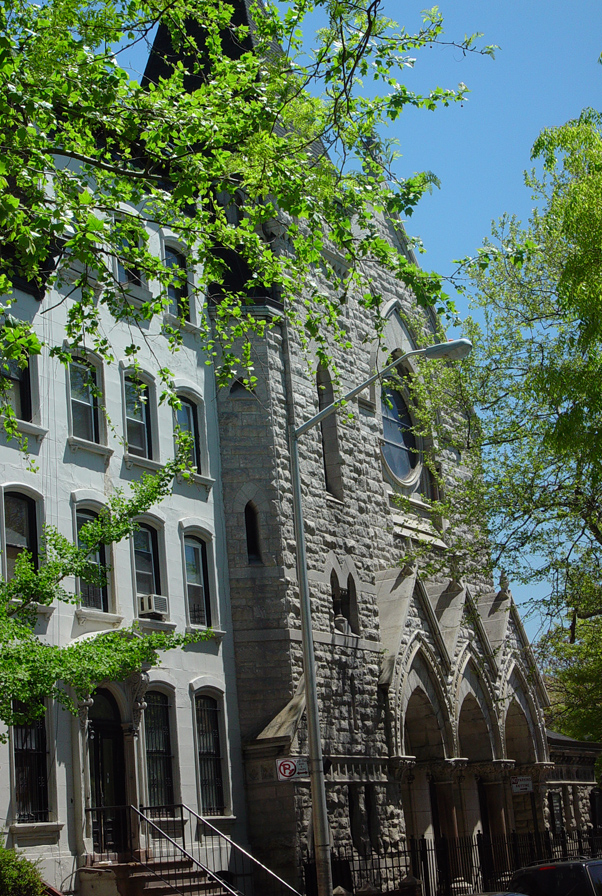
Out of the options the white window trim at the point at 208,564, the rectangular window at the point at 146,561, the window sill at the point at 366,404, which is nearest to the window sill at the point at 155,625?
the rectangular window at the point at 146,561

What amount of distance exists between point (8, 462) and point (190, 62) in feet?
55.9

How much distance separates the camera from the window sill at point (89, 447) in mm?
18484

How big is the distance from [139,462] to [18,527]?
334cm

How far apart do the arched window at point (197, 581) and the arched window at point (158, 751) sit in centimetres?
204

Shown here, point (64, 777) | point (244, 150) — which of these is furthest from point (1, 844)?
point (244, 150)

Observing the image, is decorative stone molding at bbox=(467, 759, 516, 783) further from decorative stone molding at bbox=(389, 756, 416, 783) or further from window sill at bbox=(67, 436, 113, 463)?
window sill at bbox=(67, 436, 113, 463)

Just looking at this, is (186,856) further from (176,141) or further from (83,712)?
(176,141)

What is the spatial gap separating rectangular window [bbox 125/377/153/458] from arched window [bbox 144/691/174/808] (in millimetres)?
4601

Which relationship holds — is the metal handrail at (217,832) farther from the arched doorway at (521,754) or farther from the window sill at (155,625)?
the arched doorway at (521,754)

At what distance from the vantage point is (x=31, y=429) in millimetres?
17609

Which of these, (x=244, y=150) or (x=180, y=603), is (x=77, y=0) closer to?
(x=244, y=150)

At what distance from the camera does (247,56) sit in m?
13.1

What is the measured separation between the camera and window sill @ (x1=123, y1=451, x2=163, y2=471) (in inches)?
781

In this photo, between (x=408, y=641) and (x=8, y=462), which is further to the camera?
(x=408, y=641)
